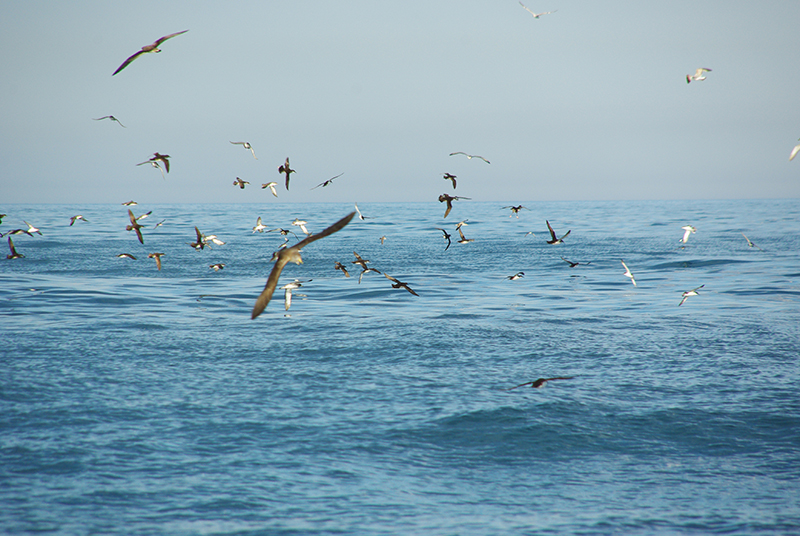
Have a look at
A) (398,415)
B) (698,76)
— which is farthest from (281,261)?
(698,76)

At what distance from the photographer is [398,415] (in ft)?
26.2

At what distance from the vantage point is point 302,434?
7.42 metres

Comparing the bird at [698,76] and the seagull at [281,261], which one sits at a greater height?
the bird at [698,76]

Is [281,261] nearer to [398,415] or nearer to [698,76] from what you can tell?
[398,415]

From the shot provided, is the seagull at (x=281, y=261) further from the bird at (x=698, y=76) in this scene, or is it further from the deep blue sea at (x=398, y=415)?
the bird at (x=698, y=76)

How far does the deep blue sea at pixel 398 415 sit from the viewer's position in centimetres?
581

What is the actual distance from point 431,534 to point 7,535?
146 inches

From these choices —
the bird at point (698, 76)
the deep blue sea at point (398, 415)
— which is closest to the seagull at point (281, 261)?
the deep blue sea at point (398, 415)

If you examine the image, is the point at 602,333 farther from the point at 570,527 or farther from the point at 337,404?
the point at 570,527

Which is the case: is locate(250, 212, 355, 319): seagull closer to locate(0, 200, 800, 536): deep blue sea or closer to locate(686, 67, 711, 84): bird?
locate(0, 200, 800, 536): deep blue sea

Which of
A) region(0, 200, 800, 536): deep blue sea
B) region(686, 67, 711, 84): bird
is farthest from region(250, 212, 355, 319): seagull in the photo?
region(686, 67, 711, 84): bird

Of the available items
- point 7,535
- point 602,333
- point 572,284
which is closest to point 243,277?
point 572,284

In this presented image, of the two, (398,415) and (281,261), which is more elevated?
(281,261)

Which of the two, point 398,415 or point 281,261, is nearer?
point 281,261
